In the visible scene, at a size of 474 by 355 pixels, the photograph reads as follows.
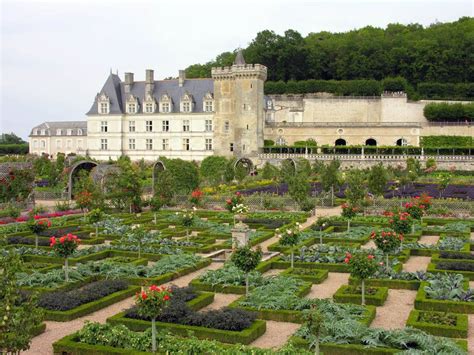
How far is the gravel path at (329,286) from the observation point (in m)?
15.3

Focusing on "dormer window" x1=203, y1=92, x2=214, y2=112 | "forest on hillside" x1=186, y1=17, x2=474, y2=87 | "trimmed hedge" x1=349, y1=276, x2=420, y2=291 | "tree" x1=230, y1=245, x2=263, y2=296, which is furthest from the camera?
"forest on hillside" x1=186, y1=17, x2=474, y2=87

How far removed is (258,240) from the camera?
74.9ft

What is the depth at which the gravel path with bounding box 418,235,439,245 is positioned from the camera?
22841 mm

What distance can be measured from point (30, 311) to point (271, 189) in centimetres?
3268

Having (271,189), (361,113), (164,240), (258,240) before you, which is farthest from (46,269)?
(361,113)

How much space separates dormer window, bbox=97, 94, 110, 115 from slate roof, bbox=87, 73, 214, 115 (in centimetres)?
37

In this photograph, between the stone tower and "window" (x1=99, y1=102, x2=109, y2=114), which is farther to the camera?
"window" (x1=99, y1=102, x2=109, y2=114)

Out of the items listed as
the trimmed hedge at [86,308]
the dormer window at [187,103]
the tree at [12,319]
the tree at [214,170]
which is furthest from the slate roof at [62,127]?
the tree at [12,319]

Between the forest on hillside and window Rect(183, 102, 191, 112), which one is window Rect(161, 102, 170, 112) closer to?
window Rect(183, 102, 191, 112)

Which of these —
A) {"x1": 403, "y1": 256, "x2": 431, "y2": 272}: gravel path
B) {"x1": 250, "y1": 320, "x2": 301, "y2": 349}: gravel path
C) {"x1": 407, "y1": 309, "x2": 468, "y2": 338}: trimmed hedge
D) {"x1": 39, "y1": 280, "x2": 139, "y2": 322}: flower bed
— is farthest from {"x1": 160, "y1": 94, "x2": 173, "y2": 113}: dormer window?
{"x1": 407, "y1": 309, "x2": 468, "y2": 338}: trimmed hedge

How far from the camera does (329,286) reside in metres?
16.2

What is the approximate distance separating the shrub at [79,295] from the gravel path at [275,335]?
4348 mm

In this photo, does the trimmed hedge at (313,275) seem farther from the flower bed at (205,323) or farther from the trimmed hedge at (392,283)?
the flower bed at (205,323)

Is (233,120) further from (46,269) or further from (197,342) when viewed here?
(197,342)
